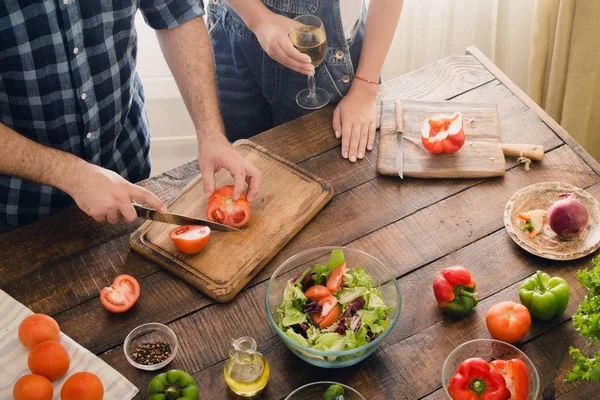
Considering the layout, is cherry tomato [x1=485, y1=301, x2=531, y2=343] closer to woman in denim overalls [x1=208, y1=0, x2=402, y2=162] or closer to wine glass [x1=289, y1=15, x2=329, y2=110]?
woman in denim overalls [x1=208, y1=0, x2=402, y2=162]

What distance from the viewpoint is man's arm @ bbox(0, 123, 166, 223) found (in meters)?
1.74

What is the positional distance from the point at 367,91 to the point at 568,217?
0.73m

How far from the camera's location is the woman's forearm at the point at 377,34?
2160 mm

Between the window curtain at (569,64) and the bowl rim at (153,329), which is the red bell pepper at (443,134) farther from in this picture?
the window curtain at (569,64)

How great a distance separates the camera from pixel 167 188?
1992 millimetres

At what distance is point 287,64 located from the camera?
81.1 inches

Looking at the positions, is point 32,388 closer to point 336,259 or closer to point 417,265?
point 336,259

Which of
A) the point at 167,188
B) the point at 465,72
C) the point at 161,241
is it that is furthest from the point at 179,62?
the point at 465,72

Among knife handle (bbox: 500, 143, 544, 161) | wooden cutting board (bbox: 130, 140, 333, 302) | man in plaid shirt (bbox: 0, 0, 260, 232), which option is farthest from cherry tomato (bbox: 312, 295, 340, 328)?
knife handle (bbox: 500, 143, 544, 161)

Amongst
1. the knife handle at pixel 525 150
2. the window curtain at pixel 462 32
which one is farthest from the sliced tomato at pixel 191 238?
the window curtain at pixel 462 32

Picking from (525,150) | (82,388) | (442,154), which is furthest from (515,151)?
(82,388)

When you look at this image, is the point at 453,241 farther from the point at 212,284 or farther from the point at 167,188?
the point at 167,188

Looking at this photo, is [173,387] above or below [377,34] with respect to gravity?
below

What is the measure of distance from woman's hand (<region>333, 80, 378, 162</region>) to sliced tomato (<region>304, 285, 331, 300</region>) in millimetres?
533
